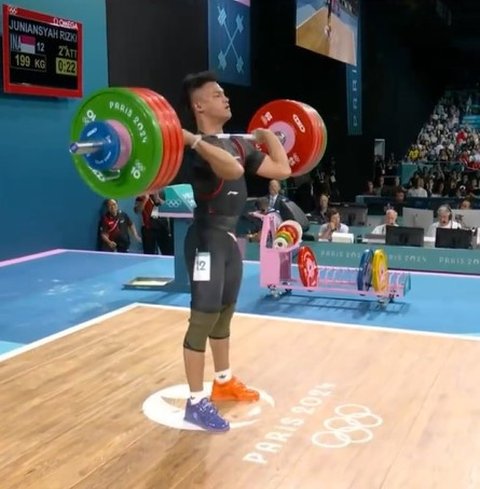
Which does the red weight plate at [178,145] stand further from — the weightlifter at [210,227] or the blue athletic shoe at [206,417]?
the blue athletic shoe at [206,417]

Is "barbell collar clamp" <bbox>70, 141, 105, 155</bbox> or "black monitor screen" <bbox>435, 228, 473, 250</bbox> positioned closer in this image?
"barbell collar clamp" <bbox>70, 141, 105, 155</bbox>

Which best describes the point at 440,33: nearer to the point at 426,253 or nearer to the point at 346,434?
the point at 426,253

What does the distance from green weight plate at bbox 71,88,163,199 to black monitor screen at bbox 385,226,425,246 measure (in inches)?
166

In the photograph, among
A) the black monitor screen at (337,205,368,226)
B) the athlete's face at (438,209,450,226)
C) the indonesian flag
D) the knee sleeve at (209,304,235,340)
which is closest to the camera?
the knee sleeve at (209,304,235,340)

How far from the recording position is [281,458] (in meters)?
2.54

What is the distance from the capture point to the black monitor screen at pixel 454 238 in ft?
20.3

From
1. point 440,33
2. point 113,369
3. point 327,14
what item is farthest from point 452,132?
point 113,369

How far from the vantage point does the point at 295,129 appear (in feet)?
11.4

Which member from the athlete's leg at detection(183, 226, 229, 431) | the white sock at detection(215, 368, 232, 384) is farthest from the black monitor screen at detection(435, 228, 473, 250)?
the athlete's leg at detection(183, 226, 229, 431)

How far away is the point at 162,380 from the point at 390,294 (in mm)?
1972

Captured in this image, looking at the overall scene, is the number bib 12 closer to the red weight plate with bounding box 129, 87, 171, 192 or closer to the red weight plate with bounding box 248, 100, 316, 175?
the red weight plate with bounding box 129, 87, 171, 192

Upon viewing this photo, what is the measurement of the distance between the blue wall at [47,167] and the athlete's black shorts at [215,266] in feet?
13.8

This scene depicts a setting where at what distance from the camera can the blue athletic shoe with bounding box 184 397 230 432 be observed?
9.11ft

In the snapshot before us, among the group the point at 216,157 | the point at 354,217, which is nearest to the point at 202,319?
the point at 216,157
